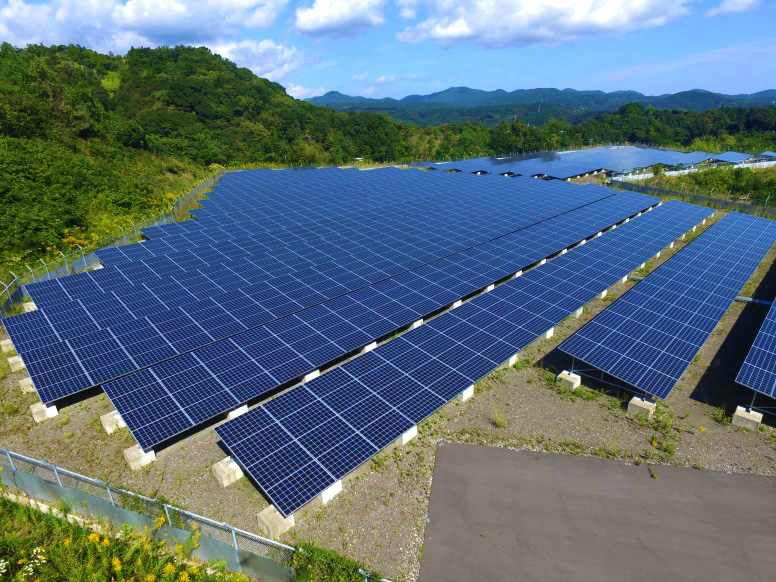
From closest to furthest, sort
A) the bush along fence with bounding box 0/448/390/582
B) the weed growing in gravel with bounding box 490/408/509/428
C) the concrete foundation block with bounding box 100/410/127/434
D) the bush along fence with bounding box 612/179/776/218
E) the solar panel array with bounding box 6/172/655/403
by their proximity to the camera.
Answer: the bush along fence with bounding box 0/448/390/582 → the concrete foundation block with bounding box 100/410/127/434 → the weed growing in gravel with bounding box 490/408/509/428 → the solar panel array with bounding box 6/172/655/403 → the bush along fence with bounding box 612/179/776/218

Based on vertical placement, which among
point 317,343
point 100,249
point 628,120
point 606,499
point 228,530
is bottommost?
point 606,499

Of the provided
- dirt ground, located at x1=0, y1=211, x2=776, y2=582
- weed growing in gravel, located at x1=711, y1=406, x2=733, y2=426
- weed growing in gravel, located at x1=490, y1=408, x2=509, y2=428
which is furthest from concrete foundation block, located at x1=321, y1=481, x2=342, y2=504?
weed growing in gravel, located at x1=711, y1=406, x2=733, y2=426

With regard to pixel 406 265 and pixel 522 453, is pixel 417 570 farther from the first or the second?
pixel 406 265

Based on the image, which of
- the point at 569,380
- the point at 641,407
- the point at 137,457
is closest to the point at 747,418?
the point at 641,407

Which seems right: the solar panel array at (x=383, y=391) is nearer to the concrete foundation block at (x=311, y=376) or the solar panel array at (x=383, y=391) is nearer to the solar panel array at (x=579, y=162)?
the concrete foundation block at (x=311, y=376)

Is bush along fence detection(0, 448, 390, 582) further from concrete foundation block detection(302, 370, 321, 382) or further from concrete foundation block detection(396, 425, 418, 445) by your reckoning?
concrete foundation block detection(302, 370, 321, 382)

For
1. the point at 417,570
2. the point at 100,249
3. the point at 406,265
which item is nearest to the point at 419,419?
the point at 417,570
